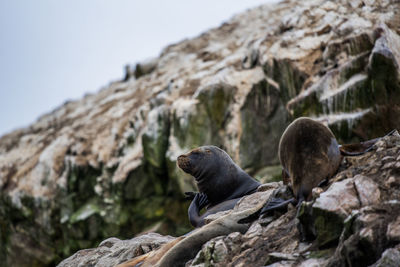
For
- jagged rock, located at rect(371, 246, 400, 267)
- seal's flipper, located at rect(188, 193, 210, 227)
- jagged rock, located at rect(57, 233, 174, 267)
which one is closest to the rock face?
seal's flipper, located at rect(188, 193, 210, 227)

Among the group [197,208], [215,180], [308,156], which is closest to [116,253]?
[197,208]

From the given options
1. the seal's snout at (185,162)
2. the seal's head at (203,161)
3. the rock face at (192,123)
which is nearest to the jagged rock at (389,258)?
the seal's head at (203,161)

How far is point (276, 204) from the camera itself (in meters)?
3.97

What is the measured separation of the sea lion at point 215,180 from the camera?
244 inches

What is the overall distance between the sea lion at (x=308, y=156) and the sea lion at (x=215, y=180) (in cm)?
221

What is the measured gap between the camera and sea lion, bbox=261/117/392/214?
3.68 m

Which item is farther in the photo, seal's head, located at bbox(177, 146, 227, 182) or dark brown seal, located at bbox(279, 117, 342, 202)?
seal's head, located at bbox(177, 146, 227, 182)

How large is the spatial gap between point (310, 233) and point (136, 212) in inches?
493

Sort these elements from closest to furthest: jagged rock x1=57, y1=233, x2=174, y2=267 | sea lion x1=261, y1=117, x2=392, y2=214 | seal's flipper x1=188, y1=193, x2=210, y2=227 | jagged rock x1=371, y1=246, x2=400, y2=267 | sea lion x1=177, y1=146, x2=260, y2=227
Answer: jagged rock x1=371, y1=246, x2=400, y2=267
sea lion x1=261, y1=117, x2=392, y2=214
jagged rock x1=57, y1=233, x2=174, y2=267
seal's flipper x1=188, y1=193, x2=210, y2=227
sea lion x1=177, y1=146, x2=260, y2=227

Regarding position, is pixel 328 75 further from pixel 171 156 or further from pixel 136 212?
pixel 136 212

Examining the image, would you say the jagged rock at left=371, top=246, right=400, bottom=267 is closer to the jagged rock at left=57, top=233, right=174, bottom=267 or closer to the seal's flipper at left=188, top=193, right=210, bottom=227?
the jagged rock at left=57, top=233, right=174, bottom=267

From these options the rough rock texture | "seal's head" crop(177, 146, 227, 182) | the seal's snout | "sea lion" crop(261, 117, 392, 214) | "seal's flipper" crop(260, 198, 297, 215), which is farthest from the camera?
the seal's snout

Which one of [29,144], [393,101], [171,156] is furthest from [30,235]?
[393,101]

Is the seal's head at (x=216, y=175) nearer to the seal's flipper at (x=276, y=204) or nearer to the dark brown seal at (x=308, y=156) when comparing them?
the seal's flipper at (x=276, y=204)
